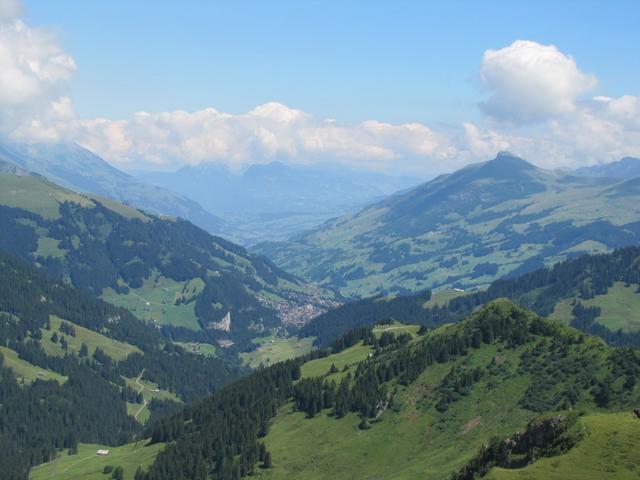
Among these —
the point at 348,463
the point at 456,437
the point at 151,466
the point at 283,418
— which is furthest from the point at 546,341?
the point at 151,466

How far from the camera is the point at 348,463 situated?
521ft

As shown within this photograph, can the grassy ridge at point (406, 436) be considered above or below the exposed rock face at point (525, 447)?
below

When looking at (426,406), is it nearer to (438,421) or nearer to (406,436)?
(438,421)

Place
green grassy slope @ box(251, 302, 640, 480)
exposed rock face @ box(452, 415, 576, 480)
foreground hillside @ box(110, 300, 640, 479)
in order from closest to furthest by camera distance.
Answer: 1. exposed rock face @ box(452, 415, 576, 480)
2. green grassy slope @ box(251, 302, 640, 480)
3. foreground hillside @ box(110, 300, 640, 479)

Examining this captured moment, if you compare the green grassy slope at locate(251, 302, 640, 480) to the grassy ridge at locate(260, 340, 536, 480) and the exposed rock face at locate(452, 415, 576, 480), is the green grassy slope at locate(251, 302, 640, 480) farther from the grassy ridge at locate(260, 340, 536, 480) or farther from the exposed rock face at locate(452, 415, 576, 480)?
the exposed rock face at locate(452, 415, 576, 480)

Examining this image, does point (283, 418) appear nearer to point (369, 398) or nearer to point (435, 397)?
point (369, 398)

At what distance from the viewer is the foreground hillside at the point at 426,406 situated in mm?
151125

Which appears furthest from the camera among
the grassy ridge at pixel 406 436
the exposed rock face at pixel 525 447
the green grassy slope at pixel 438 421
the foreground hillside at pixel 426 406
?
the foreground hillside at pixel 426 406

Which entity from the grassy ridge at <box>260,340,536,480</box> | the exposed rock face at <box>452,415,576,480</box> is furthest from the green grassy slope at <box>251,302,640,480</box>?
the exposed rock face at <box>452,415,576,480</box>

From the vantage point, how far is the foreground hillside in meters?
151

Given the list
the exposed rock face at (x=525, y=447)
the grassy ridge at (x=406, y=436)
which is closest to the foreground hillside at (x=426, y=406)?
the grassy ridge at (x=406, y=436)

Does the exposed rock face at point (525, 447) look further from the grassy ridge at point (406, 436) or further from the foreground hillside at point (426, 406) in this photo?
the grassy ridge at point (406, 436)

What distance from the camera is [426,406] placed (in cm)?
17050

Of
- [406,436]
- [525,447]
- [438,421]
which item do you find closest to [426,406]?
[438,421]
